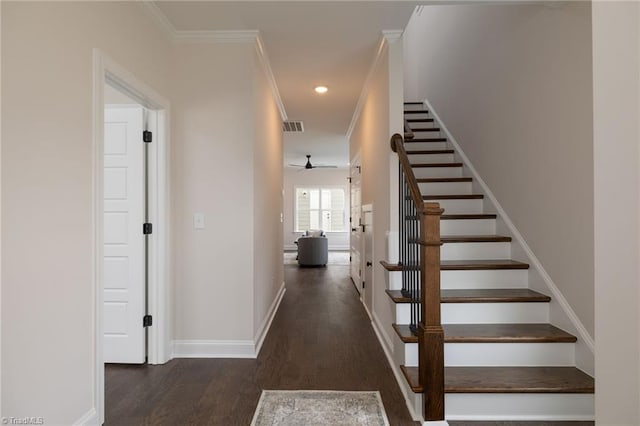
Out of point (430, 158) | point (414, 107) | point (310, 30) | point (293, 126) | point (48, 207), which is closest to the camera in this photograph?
point (48, 207)

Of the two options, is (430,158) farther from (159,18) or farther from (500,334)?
(159,18)

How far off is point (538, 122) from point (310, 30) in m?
1.84

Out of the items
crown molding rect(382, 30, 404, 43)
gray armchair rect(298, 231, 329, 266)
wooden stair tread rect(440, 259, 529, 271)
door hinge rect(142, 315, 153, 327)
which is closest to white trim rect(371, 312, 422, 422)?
wooden stair tread rect(440, 259, 529, 271)

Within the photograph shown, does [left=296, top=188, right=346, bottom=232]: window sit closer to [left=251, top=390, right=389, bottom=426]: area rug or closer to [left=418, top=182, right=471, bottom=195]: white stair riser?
[left=418, top=182, right=471, bottom=195]: white stair riser

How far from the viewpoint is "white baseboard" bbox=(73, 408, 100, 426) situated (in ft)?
5.54

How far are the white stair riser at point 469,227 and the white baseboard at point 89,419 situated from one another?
281cm

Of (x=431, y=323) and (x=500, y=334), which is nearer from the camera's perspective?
(x=431, y=323)

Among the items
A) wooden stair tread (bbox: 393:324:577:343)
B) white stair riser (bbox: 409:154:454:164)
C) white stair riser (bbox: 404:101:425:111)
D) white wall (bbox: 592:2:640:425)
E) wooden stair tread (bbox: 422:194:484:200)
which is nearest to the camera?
white wall (bbox: 592:2:640:425)

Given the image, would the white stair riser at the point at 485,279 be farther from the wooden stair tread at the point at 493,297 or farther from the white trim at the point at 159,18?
the white trim at the point at 159,18

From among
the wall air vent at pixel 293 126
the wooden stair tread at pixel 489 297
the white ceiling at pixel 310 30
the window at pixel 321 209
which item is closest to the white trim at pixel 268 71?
the white ceiling at pixel 310 30

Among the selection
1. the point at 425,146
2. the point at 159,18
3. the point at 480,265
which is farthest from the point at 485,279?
the point at 159,18

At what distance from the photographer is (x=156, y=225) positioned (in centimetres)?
259

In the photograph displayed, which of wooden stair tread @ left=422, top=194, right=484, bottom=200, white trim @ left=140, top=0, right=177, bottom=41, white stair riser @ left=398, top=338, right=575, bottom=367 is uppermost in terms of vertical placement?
white trim @ left=140, top=0, right=177, bottom=41

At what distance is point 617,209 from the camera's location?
685 millimetres
